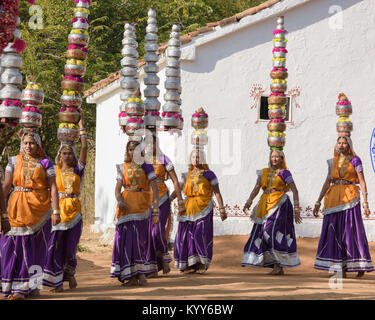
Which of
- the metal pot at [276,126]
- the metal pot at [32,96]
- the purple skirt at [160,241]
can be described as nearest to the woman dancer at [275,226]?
the metal pot at [276,126]

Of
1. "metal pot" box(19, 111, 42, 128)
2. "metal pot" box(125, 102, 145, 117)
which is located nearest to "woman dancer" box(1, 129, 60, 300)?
"metal pot" box(19, 111, 42, 128)

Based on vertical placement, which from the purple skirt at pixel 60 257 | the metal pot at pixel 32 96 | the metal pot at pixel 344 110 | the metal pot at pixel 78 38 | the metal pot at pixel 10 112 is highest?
the metal pot at pixel 78 38

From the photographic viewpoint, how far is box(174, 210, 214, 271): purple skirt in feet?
37.5

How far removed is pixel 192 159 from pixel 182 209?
119 cm

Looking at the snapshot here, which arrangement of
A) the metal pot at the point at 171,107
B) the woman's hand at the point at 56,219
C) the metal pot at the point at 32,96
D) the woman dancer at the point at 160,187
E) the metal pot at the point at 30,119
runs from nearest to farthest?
1. the woman's hand at the point at 56,219
2. the metal pot at the point at 30,119
3. the metal pot at the point at 32,96
4. the woman dancer at the point at 160,187
5. the metal pot at the point at 171,107

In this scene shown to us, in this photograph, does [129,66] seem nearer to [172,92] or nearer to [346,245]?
[172,92]

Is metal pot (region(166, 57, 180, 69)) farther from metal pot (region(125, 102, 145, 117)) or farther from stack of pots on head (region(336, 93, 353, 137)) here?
stack of pots on head (region(336, 93, 353, 137))

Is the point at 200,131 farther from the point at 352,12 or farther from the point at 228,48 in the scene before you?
the point at 352,12

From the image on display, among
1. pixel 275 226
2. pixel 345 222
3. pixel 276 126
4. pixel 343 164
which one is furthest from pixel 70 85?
pixel 345 222

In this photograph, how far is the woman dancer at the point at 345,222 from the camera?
444 inches

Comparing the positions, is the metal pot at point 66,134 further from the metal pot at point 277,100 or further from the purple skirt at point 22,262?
the metal pot at point 277,100

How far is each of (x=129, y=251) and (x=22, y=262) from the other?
162 centimetres

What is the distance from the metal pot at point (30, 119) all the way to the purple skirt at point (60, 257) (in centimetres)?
144

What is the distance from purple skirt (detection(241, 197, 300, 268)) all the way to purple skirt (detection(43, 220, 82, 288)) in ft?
10.2
